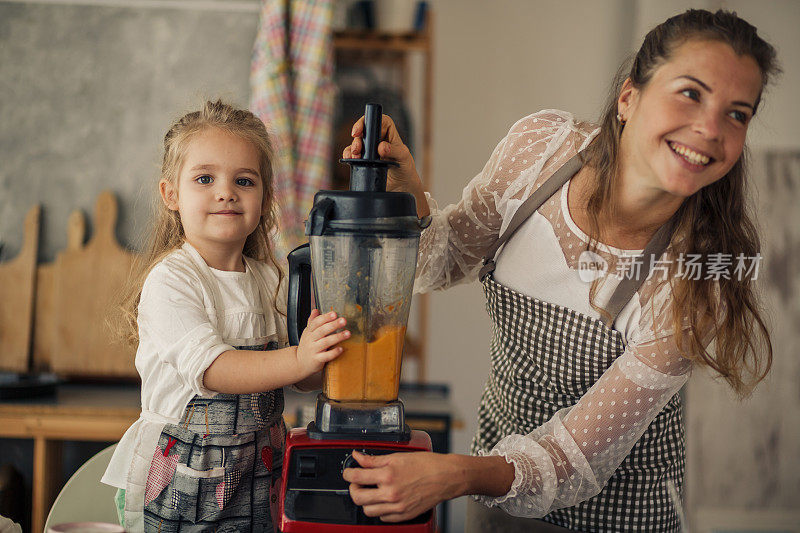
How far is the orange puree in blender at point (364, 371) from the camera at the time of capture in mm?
942

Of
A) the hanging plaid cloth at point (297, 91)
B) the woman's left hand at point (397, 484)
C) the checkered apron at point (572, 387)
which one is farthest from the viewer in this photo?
the hanging plaid cloth at point (297, 91)

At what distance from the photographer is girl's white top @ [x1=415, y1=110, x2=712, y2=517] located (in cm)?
106

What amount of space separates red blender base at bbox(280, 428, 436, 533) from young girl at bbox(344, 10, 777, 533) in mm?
18

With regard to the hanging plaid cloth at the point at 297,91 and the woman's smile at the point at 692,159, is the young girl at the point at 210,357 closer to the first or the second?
the woman's smile at the point at 692,159

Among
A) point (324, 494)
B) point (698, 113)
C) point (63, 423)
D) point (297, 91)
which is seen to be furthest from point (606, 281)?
point (63, 423)

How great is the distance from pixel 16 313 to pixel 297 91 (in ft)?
3.70

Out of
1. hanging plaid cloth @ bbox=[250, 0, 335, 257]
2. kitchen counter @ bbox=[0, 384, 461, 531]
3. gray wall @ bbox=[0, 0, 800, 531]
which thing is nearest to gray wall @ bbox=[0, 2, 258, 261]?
gray wall @ bbox=[0, 0, 800, 531]

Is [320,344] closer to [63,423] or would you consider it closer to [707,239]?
[707,239]

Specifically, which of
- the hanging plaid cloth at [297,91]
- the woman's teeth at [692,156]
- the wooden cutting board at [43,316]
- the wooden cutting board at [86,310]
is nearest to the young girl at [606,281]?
the woman's teeth at [692,156]

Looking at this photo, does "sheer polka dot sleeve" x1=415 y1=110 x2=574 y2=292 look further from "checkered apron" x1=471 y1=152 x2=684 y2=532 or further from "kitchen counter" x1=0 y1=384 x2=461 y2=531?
"kitchen counter" x1=0 y1=384 x2=461 y2=531

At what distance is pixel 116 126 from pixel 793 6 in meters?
2.28

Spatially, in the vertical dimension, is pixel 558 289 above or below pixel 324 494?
above

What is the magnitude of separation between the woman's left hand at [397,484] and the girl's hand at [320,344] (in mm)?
116

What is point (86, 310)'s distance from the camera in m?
2.41
